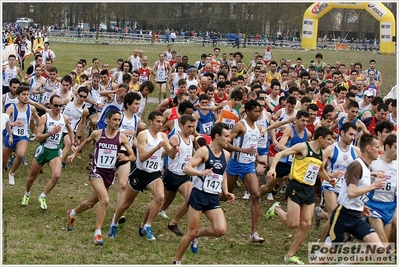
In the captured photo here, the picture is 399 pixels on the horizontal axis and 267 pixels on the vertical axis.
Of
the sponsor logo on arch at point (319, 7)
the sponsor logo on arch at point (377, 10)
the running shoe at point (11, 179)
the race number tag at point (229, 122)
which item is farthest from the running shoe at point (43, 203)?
the sponsor logo on arch at point (319, 7)

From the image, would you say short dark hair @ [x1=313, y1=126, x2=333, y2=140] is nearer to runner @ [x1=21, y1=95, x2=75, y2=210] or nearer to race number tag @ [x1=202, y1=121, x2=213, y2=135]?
race number tag @ [x1=202, y1=121, x2=213, y2=135]

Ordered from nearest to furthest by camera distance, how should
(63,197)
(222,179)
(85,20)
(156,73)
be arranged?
(222,179) < (63,197) < (156,73) < (85,20)

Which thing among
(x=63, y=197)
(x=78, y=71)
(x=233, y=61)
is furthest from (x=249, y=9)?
(x=63, y=197)

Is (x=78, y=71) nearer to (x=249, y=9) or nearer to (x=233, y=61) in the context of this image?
(x=233, y=61)

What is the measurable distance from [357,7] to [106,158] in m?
35.2

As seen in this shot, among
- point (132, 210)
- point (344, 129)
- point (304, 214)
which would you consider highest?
point (344, 129)

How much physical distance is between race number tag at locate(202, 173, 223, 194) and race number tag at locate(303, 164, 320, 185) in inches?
47.4

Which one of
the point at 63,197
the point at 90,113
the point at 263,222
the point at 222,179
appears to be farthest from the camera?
the point at 90,113

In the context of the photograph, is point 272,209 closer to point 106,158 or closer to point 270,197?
point 106,158

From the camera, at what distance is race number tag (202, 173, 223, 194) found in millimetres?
7836

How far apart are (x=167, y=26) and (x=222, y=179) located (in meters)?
73.9

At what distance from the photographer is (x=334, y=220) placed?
7.41 meters

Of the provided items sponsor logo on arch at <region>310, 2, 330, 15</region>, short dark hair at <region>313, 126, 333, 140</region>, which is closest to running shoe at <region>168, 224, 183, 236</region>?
short dark hair at <region>313, 126, 333, 140</region>

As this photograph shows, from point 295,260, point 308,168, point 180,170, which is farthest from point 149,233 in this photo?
point 308,168
